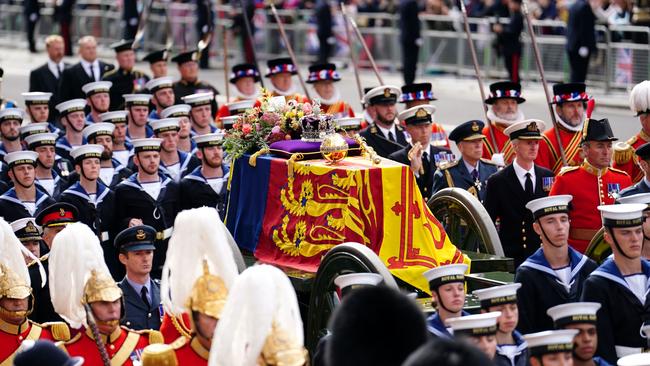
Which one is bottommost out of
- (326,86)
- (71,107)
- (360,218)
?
(360,218)

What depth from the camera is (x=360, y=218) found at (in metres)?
10.1

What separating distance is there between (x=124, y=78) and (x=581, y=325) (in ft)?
36.9

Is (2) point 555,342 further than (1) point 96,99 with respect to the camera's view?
No

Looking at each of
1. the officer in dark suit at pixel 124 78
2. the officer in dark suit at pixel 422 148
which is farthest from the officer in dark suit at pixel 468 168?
the officer in dark suit at pixel 124 78

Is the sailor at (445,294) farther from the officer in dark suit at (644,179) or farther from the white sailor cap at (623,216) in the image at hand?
the officer in dark suit at (644,179)

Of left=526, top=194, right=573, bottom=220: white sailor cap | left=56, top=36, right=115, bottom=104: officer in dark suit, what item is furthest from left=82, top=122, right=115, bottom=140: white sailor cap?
left=526, top=194, right=573, bottom=220: white sailor cap

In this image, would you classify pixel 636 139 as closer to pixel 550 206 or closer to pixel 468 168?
pixel 468 168

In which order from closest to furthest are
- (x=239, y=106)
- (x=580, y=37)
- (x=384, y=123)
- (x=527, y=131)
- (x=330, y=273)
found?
(x=330, y=273)
(x=527, y=131)
(x=384, y=123)
(x=239, y=106)
(x=580, y=37)

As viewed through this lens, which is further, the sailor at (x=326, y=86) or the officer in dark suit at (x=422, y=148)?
the sailor at (x=326, y=86)

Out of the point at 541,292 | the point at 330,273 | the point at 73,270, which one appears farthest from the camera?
the point at 330,273

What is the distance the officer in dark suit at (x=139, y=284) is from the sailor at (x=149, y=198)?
2242 millimetres

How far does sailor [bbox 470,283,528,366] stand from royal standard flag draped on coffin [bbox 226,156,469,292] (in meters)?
1.86

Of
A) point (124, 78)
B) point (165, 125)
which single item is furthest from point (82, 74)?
point (165, 125)

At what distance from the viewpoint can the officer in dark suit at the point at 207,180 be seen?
12352 millimetres
